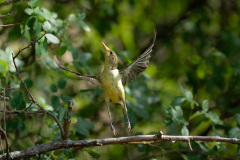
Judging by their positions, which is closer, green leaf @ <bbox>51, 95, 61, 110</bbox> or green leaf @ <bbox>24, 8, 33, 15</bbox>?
green leaf @ <bbox>24, 8, 33, 15</bbox>

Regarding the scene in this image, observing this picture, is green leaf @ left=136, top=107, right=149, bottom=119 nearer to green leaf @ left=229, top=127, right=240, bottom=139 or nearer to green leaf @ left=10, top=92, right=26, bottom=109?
green leaf @ left=229, top=127, right=240, bottom=139

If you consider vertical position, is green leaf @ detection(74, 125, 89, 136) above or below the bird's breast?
below

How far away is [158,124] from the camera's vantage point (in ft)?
15.2

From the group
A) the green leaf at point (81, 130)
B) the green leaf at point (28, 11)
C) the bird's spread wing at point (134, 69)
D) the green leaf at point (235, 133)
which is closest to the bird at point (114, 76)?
the bird's spread wing at point (134, 69)

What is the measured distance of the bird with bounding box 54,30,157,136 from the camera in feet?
10.2

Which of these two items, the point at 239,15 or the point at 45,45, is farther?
the point at 239,15

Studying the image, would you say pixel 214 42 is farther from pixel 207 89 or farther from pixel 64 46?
pixel 64 46

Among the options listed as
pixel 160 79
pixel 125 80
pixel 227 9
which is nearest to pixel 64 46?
pixel 125 80

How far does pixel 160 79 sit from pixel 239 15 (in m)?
1.87

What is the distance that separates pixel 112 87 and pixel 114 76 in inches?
4.6

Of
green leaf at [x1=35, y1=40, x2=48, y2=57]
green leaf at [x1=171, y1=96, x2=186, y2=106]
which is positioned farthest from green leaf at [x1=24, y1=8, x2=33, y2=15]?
green leaf at [x1=171, y1=96, x2=186, y2=106]

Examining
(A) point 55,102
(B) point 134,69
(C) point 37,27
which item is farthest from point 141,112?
(C) point 37,27

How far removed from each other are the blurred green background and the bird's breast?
37 cm

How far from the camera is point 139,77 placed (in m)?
4.23
